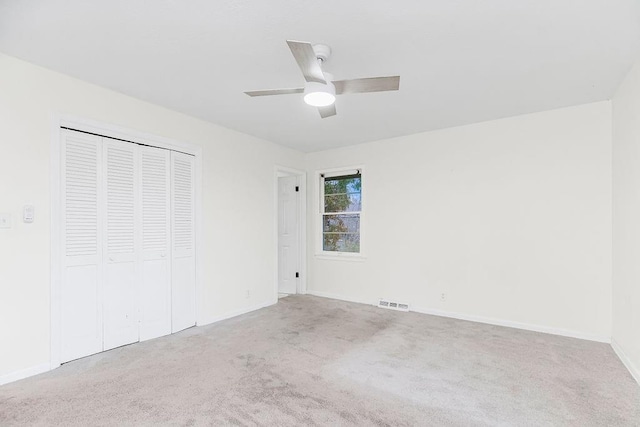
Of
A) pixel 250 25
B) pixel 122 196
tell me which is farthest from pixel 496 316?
pixel 122 196

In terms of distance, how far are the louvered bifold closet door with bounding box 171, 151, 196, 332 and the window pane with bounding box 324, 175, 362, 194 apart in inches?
94.5

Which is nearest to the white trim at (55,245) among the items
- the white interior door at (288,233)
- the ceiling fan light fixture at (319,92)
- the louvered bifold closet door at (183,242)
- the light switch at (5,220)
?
the light switch at (5,220)

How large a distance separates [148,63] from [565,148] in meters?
4.31

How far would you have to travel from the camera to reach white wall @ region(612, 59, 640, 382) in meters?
2.69

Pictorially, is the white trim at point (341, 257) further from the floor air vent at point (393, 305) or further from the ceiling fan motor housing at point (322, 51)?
the ceiling fan motor housing at point (322, 51)

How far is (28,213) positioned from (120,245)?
0.80 m

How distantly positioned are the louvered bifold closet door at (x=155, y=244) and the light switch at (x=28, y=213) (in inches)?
36.9

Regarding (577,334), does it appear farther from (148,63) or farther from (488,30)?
(148,63)

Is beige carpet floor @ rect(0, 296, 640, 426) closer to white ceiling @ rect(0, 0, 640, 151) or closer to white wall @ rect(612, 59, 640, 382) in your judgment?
white wall @ rect(612, 59, 640, 382)

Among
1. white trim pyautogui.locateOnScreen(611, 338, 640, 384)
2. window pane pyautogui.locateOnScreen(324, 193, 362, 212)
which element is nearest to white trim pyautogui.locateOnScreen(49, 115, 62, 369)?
window pane pyautogui.locateOnScreen(324, 193, 362, 212)

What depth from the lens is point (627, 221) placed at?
9.60 ft

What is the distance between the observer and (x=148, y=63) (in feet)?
8.63

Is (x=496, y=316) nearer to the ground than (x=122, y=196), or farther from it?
nearer to the ground

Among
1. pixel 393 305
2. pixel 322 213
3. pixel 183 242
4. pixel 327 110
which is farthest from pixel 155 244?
pixel 393 305
